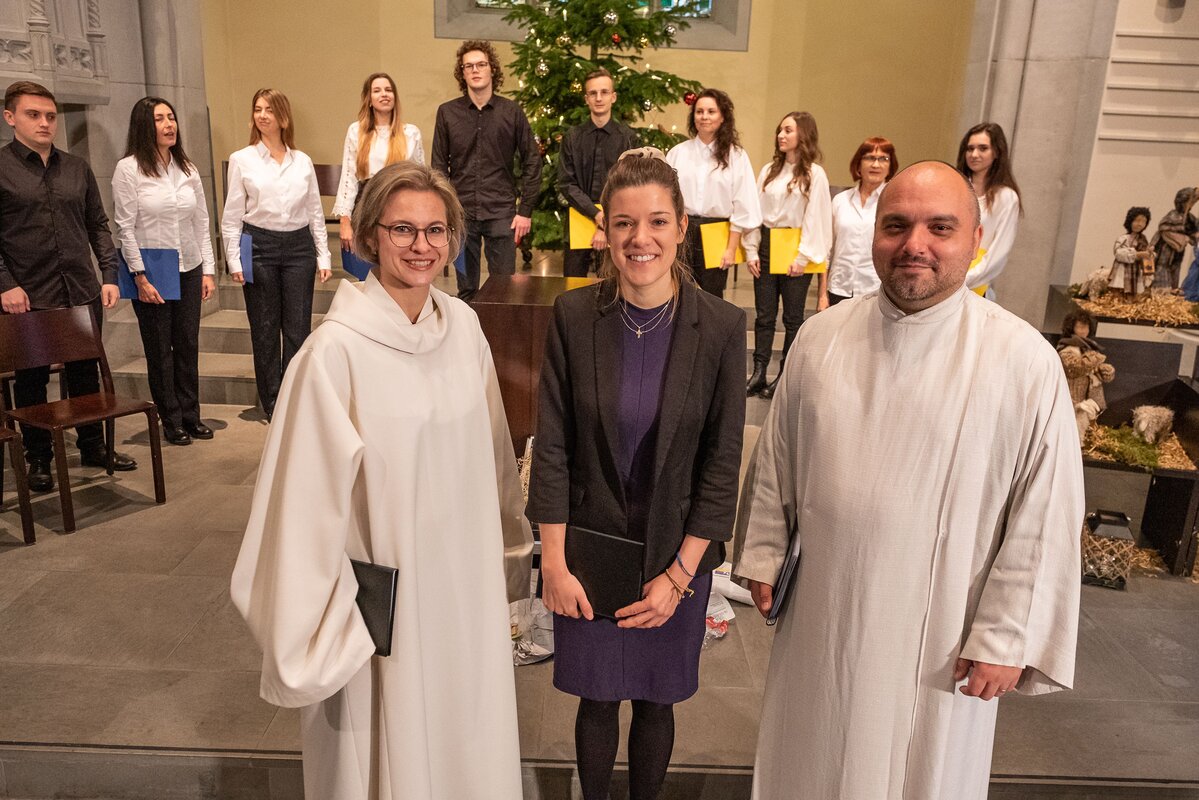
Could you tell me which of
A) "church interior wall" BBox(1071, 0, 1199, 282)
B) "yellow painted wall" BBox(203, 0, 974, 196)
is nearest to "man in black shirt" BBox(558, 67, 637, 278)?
"church interior wall" BBox(1071, 0, 1199, 282)

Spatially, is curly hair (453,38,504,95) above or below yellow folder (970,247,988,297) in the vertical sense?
above

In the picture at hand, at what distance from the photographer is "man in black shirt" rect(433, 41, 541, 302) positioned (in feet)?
17.8

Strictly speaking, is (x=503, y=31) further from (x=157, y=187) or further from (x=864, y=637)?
(x=864, y=637)

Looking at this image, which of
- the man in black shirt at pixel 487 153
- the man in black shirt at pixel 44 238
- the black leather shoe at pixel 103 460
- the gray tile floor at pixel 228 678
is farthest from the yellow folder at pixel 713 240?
the black leather shoe at pixel 103 460

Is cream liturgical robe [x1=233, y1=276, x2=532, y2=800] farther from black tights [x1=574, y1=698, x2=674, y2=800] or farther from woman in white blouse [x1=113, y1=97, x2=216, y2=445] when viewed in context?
woman in white blouse [x1=113, y1=97, x2=216, y2=445]

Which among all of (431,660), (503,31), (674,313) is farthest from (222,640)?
(503,31)

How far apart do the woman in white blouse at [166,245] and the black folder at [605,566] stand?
3770mm

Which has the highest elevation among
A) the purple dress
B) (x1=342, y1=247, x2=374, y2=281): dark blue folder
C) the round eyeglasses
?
the round eyeglasses

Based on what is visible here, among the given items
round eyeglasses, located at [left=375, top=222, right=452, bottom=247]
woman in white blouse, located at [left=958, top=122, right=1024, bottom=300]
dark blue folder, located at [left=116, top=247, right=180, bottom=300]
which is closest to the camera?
round eyeglasses, located at [left=375, top=222, right=452, bottom=247]

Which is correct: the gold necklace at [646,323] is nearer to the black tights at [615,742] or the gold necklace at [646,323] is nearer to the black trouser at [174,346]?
the black tights at [615,742]

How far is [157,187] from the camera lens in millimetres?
4938

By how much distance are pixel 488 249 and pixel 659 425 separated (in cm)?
397

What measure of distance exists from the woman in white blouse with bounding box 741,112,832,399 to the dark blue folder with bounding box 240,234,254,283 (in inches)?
108

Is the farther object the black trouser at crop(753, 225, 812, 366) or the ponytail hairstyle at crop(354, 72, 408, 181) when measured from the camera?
the black trouser at crop(753, 225, 812, 366)
